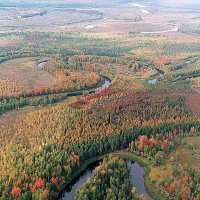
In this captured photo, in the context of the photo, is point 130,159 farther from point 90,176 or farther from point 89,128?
point 89,128

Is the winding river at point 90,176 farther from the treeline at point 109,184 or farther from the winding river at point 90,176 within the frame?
the treeline at point 109,184

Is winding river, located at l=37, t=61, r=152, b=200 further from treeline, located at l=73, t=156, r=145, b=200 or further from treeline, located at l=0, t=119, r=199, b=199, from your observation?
treeline, located at l=73, t=156, r=145, b=200

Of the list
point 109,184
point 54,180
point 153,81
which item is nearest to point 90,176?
point 109,184

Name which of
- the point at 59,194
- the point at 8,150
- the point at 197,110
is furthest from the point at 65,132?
the point at 197,110

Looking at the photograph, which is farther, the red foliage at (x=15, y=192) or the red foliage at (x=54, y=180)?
the red foliage at (x=54, y=180)

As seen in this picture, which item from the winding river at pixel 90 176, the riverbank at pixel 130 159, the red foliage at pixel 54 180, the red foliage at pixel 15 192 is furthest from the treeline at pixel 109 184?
the red foliage at pixel 15 192
